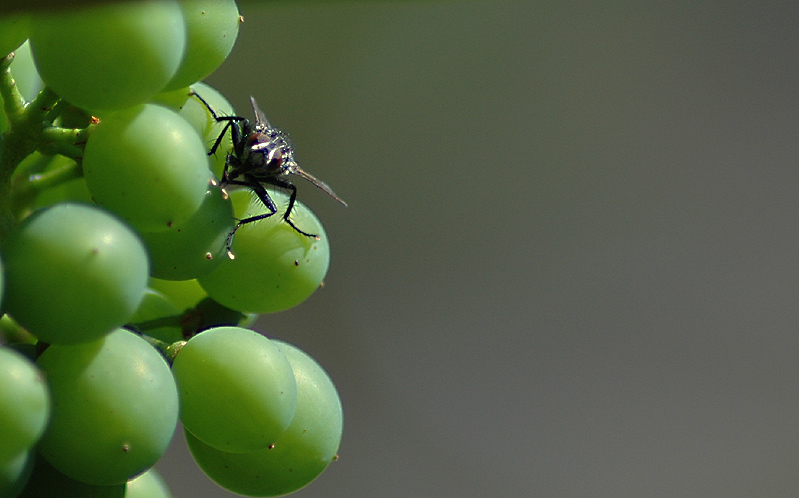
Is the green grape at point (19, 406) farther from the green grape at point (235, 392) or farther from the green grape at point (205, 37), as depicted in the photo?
the green grape at point (205, 37)

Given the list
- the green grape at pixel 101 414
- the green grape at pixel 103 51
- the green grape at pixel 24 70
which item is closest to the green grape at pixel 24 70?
the green grape at pixel 24 70

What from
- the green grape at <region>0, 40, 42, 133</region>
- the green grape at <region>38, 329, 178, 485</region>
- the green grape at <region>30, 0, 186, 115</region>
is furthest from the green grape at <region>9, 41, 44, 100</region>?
the green grape at <region>38, 329, 178, 485</region>

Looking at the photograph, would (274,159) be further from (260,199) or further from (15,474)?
(15,474)

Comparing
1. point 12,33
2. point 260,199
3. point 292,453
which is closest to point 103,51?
point 12,33

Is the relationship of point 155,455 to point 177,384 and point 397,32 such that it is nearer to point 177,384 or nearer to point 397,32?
point 177,384

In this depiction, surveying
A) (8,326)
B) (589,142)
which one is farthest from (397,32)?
(8,326)

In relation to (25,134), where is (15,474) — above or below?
below
